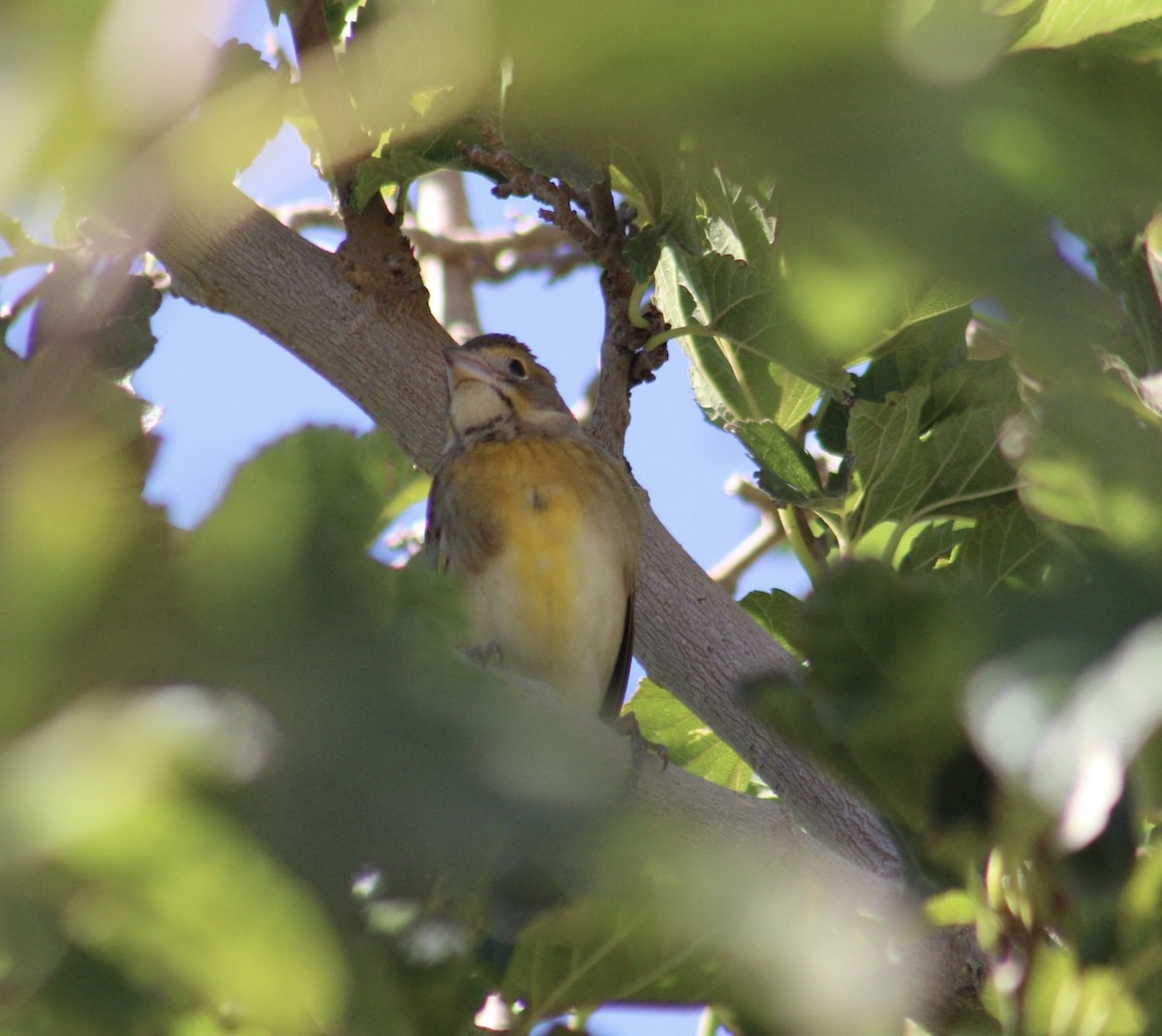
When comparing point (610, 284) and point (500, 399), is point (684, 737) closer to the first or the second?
point (610, 284)

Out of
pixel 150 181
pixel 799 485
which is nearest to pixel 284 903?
pixel 150 181

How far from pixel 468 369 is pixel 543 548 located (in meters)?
0.76

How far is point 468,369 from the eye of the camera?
495 cm

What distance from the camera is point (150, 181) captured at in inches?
18.2

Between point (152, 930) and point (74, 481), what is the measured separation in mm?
175

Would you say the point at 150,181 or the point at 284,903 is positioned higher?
the point at 150,181

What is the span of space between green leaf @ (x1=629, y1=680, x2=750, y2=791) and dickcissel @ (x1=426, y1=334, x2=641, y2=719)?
0.58 m

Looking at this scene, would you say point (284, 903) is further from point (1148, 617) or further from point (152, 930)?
point (1148, 617)

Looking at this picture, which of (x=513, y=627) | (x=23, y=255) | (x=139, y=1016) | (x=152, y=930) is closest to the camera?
(x=152, y=930)

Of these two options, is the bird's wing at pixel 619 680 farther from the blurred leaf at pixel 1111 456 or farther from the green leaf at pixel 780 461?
the blurred leaf at pixel 1111 456

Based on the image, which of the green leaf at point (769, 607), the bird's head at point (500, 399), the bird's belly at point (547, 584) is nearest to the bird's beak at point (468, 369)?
the bird's head at point (500, 399)

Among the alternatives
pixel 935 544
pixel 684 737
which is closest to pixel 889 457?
pixel 935 544

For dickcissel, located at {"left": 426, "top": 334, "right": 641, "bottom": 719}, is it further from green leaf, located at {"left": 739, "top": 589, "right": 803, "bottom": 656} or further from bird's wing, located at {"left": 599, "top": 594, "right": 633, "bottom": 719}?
green leaf, located at {"left": 739, "top": 589, "right": 803, "bottom": 656}

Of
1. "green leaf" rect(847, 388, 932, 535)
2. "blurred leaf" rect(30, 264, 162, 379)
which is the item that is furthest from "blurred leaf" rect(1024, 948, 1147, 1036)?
"green leaf" rect(847, 388, 932, 535)
